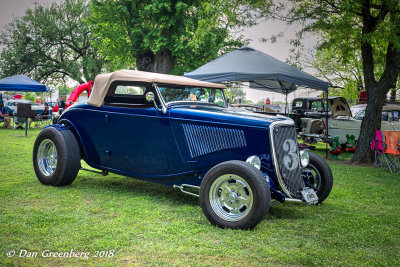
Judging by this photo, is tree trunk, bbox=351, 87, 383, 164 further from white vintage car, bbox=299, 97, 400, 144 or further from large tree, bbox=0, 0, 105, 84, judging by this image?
large tree, bbox=0, 0, 105, 84

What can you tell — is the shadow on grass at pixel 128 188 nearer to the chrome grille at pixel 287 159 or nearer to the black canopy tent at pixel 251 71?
the chrome grille at pixel 287 159

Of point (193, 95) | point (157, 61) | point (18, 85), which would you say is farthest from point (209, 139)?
point (157, 61)

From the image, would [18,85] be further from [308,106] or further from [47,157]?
[308,106]

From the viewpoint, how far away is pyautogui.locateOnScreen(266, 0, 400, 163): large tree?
8.76 meters

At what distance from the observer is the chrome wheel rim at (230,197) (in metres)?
3.72

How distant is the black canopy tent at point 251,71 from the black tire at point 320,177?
445 centimetres

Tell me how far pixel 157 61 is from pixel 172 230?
57.7ft

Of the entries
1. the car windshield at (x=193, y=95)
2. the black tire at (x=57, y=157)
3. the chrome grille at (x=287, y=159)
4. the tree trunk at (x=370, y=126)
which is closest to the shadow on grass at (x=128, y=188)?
the black tire at (x=57, y=157)

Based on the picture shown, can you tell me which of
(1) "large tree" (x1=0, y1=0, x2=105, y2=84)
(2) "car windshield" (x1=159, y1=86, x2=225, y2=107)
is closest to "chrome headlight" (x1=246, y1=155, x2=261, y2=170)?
(2) "car windshield" (x1=159, y1=86, x2=225, y2=107)

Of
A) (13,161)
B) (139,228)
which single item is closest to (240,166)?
(139,228)

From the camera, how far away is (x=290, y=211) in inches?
180

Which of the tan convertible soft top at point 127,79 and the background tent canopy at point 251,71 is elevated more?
the background tent canopy at point 251,71

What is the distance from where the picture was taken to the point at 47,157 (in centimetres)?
564

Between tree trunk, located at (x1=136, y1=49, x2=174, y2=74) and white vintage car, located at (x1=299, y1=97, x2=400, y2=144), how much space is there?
31.2 ft
